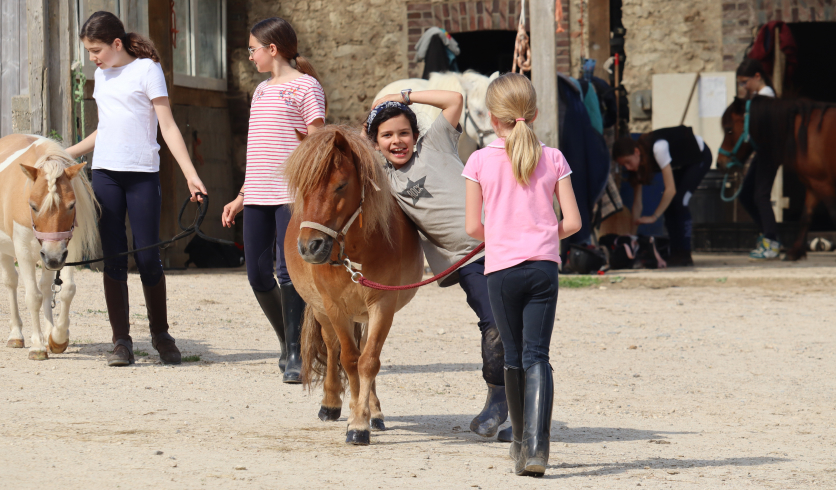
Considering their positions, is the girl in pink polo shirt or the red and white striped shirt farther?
the red and white striped shirt

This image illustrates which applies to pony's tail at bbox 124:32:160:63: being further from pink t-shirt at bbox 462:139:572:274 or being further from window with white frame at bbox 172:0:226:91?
window with white frame at bbox 172:0:226:91

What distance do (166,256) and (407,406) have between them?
647cm

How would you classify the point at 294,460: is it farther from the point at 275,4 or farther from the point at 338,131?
the point at 275,4

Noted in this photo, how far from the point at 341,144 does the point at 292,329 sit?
5.46 feet

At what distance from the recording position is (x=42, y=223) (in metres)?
5.26

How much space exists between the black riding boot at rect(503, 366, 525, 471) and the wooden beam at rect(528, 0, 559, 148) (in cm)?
579

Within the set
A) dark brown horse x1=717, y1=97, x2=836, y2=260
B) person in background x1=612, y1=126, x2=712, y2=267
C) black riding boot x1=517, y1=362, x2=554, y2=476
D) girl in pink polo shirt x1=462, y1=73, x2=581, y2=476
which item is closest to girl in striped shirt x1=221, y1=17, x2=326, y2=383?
girl in pink polo shirt x1=462, y1=73, x2=581, y2=476

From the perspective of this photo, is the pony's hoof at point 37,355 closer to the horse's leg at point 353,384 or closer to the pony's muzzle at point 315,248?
the horse's leg at point 353,384

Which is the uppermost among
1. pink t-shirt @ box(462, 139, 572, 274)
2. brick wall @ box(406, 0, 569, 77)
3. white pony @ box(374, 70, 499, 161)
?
brick wall @ box(406, 0, 569, 77)

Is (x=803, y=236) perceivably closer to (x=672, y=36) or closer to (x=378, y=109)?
(x=672, y=36)

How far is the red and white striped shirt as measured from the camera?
4.90 meters

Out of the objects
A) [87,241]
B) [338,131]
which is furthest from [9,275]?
[338,131]

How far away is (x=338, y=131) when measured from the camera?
372 centimetres

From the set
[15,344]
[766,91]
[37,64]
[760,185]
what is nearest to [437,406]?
[15,344]
